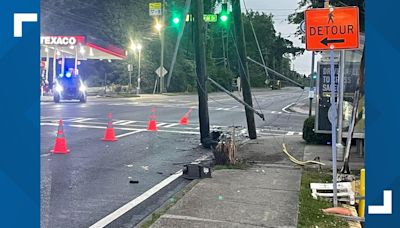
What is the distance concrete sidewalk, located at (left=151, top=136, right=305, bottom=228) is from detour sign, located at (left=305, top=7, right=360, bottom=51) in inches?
76.3

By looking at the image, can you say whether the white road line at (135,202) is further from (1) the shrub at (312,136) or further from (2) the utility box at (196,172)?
(1) the shrub at (312,136)

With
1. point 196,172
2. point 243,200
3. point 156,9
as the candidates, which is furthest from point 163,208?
point 156,9

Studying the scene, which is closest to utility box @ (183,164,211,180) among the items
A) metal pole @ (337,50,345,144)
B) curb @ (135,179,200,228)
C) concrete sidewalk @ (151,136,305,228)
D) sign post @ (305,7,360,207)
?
concrete sidewalk @ (151,136,305,228)

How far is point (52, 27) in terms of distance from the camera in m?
44.0

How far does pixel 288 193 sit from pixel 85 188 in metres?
2.90

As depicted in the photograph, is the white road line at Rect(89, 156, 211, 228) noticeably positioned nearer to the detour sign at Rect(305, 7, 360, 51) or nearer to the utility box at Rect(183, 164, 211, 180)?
the utility box at Rect(183, 164, 211, 180)

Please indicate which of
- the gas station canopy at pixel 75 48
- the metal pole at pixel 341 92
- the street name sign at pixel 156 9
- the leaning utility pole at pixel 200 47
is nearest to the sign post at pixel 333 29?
the metal pole at pixel 341 92

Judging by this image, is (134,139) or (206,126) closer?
(206,126)
